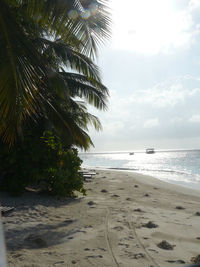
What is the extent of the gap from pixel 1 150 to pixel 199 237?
19.8 ft

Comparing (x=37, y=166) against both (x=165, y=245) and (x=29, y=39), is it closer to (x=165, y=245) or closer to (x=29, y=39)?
(x=29, y=39)

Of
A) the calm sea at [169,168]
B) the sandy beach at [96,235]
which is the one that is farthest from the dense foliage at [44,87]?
the calm sea at [169,168]

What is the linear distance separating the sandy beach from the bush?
2.21ft

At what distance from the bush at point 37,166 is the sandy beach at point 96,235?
674 mm

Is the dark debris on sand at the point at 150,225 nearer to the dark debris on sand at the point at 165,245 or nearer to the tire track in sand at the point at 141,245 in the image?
the tire track in sand at the point at 141,245

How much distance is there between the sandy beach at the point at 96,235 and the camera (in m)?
3.48

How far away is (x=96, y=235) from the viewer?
14.8 feet

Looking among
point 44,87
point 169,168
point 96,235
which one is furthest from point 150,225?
point 169,168

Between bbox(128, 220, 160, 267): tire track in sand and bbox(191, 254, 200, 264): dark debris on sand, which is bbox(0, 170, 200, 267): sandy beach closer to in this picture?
bbox(128, 220, 160, 267): tire track in sand

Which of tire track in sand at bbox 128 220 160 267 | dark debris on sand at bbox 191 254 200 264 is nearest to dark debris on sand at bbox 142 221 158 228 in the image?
tire track in sand at bbox 128 220 160 267

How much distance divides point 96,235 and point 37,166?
3.90 m

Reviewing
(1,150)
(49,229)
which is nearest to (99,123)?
(1,150)

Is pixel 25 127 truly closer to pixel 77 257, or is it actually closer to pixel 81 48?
pixel 81 48

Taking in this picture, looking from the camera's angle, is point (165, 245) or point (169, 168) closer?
point (165, 245)
